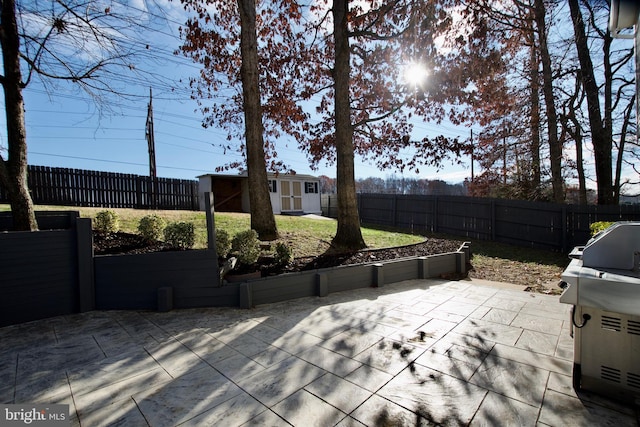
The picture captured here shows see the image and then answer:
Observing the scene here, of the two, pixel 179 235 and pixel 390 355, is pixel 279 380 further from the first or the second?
pixel 179 235

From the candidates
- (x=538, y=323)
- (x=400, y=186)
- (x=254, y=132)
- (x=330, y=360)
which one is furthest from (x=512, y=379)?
(x=400, y=186)

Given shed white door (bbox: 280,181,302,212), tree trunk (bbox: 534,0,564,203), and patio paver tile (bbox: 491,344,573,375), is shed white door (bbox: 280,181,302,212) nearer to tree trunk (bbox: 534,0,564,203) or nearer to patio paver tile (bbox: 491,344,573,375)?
tree trunk (bbox: 534,0,564,203)

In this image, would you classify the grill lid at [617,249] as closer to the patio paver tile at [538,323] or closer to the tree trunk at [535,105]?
the patio paver tile at [538,323]

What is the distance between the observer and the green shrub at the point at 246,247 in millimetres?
4500

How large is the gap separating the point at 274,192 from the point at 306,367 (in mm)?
13329

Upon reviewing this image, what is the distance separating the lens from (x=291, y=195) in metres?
16.2

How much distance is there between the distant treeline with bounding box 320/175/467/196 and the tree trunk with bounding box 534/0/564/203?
35.6 meters

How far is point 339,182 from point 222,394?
16.0 feet

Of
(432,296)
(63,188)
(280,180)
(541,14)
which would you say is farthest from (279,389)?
(280,180)

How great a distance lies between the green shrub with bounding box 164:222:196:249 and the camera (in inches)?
172

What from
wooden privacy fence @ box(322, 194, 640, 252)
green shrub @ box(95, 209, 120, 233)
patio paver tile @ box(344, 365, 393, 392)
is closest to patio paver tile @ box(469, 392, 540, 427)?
patio paver tile @ box(344, 365, 393, 392)

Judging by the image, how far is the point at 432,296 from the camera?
14.1ft

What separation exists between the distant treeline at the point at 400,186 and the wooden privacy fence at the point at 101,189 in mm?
34048

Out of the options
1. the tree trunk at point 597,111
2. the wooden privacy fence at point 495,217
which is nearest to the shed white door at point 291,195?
the wooden privacy fence at point 495,217
